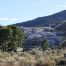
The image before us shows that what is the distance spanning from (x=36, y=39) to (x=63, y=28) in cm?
2872

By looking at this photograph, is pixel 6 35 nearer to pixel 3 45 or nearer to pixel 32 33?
pixel 3 45

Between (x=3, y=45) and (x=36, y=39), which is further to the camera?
(x=36, y=39)

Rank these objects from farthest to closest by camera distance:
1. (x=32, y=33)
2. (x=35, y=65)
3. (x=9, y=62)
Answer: (x=32, y=33), (x=35, y=65), (x=9, y=62)

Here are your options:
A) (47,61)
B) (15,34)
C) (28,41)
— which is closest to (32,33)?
(28,41)

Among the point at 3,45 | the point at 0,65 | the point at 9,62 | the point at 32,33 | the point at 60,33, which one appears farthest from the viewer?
the point at 32,33

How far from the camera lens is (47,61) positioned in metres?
27.2

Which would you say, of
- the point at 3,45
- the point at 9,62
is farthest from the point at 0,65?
the point at 3,45

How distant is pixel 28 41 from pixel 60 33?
81.9ft

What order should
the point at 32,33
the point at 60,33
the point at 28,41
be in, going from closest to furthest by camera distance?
the point at 28,41, the point at 60,33, the point at 32,33

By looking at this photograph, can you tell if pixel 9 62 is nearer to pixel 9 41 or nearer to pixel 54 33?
pixel 9 41

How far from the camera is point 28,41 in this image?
169125 mm

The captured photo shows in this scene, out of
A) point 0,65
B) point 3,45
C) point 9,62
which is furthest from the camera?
point 3,45

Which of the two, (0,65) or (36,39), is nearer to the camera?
(0,65)

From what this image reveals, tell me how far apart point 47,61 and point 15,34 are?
3134 cm
